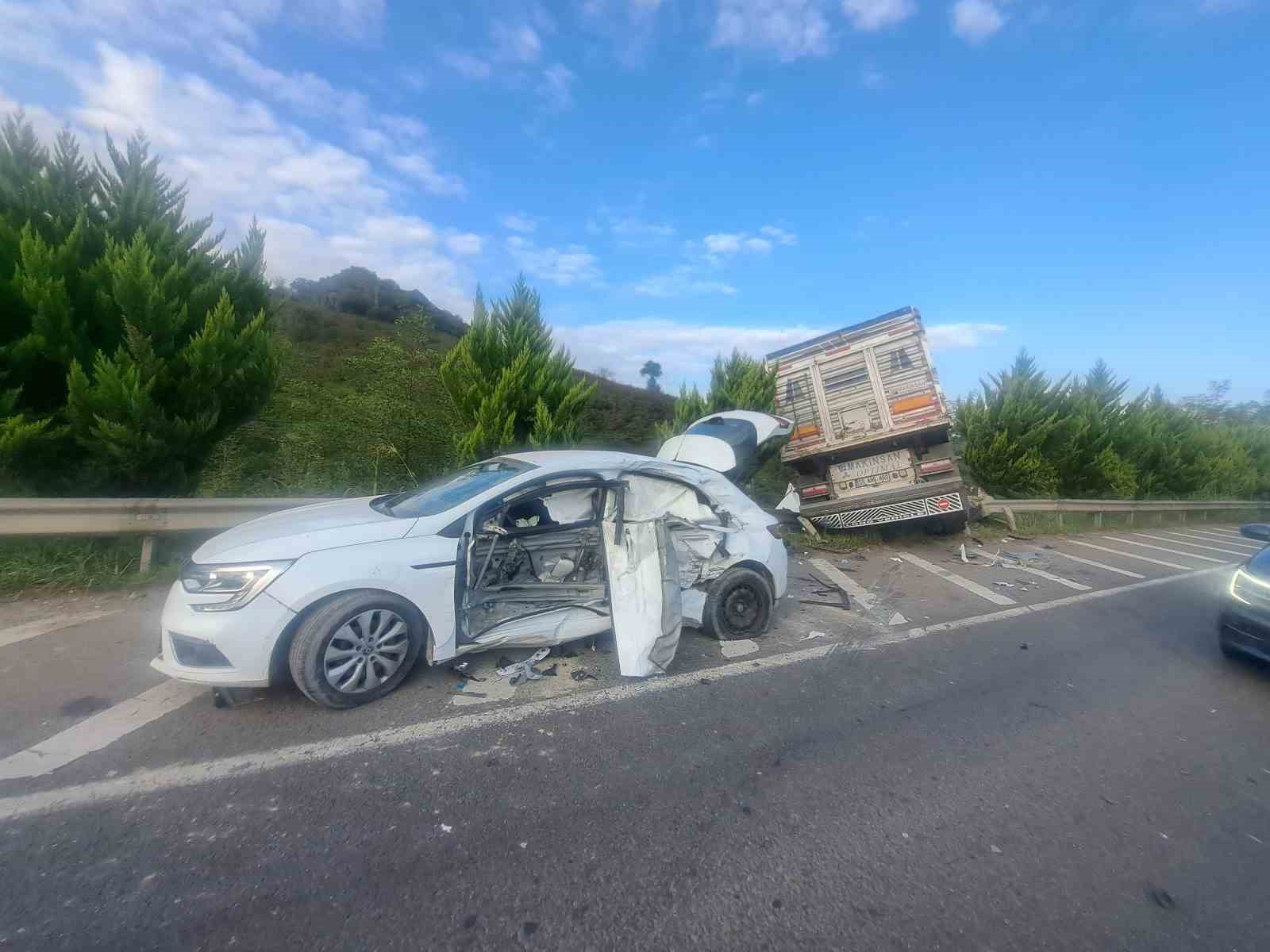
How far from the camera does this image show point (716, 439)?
19.4 feet

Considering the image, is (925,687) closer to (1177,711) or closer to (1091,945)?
(1177,711)

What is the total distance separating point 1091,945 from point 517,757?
2329 mm

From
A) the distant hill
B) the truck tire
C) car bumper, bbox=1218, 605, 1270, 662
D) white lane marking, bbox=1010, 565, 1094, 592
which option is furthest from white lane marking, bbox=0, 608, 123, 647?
the distant hill

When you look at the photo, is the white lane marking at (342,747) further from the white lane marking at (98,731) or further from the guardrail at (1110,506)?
the guardrail at (1110,506)

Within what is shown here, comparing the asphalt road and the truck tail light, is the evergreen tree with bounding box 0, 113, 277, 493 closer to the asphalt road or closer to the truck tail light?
the asphalt road

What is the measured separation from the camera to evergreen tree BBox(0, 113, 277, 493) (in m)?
5.70

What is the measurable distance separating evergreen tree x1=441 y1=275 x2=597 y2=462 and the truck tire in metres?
4.22

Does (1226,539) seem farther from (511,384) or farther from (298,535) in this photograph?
(298,535)

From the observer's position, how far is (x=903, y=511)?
8875 millimetres

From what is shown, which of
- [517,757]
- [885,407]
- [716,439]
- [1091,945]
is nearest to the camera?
[1091,945]

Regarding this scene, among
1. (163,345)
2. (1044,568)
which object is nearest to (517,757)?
(163,345)

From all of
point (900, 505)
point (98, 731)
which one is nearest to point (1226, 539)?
point (900, 505)

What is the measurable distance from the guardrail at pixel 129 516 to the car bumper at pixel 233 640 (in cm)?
169

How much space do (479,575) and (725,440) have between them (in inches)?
115
